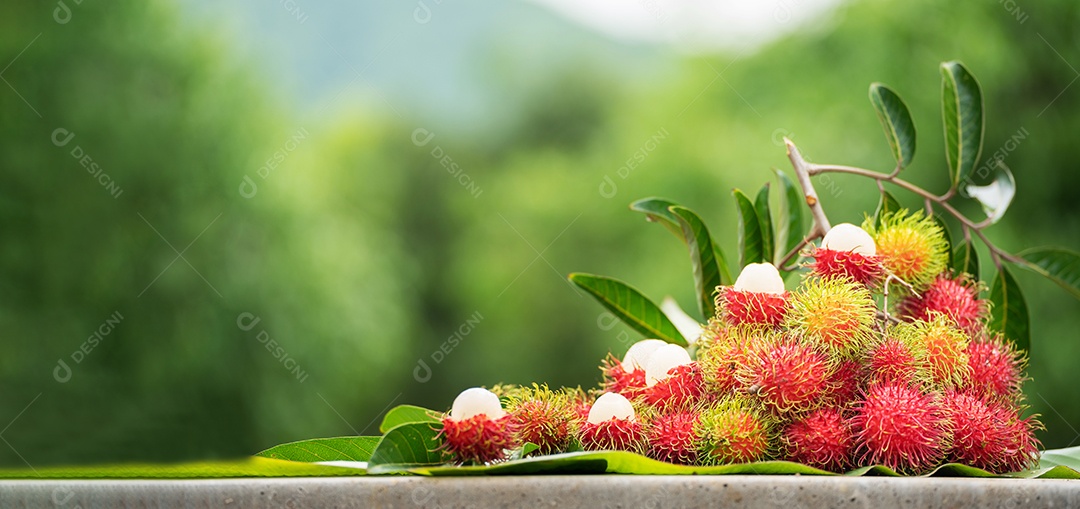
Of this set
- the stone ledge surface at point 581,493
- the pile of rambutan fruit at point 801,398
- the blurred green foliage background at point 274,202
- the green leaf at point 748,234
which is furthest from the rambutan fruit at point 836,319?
the blurred green foliage background at point 274,202

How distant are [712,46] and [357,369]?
268 centimetres

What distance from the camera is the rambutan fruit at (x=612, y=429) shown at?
0.42 metres

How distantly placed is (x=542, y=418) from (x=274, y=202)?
3.09 m

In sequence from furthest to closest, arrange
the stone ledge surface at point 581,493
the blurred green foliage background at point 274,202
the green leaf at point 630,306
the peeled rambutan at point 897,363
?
the blurred green foliage background at point 274,202
the green leaf at point 630,306
the peeled rambutan at point 897,363
the stone ledge surface at point 581,493

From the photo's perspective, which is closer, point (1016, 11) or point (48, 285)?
point (48, 285)

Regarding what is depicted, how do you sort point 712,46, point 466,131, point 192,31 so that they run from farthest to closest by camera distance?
point 466,131, point 712,46, point 192,31

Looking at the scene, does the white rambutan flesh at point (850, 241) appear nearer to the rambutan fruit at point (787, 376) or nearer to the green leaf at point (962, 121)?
the rambutan fruit at point (787, 376)

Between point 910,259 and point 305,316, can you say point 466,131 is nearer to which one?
point 305,316

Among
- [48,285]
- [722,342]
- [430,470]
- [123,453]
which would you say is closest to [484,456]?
[430,470]

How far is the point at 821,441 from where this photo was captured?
405 mm

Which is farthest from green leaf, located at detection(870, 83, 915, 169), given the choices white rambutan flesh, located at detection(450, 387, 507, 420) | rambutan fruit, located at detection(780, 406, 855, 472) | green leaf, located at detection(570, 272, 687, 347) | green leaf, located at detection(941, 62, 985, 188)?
white rambutan flesh, located at detection(450, 387, 507, 420)

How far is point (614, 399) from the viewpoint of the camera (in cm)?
43

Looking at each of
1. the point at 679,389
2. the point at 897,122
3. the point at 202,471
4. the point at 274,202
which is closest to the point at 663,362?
the point at 679,389

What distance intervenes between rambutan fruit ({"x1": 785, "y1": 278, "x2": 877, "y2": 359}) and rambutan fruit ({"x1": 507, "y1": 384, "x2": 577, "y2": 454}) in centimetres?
13
